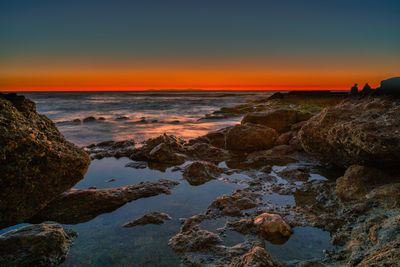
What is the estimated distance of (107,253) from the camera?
332 cm

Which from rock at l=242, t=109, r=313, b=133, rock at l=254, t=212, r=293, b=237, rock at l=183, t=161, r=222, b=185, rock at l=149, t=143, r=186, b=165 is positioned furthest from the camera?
rock at l=242, t=109, r=313, b=133

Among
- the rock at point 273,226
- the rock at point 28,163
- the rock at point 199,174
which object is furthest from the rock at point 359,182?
the rock at point 28,163

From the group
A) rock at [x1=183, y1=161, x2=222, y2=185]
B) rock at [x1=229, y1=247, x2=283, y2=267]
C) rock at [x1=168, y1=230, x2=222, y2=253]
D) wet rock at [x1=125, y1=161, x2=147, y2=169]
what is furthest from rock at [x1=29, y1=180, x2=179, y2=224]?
rock at [x1=229, y1=247, x2=283, y2=267]

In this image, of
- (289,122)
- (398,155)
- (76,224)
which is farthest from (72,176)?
(289,122)

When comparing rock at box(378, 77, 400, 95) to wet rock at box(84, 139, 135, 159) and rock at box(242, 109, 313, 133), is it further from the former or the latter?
wet rock at box(84, 139, 135, 159)

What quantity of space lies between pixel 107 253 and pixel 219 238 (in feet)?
5.29

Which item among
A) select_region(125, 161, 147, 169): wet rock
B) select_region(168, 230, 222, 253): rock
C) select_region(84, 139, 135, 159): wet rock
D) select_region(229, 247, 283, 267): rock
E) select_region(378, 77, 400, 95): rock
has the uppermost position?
select_region(378, 77, 400, 95): rock

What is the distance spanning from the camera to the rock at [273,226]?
11.6ft

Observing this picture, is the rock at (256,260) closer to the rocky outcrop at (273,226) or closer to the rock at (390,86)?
the rocky outcrop at (273,226)

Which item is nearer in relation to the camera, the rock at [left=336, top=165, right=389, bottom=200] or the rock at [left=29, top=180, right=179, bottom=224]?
the rock at [left=29, top=180, right=179, bottom=224]

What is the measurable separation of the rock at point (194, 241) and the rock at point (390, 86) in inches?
210

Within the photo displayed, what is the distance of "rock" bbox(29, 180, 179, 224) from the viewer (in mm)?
4172

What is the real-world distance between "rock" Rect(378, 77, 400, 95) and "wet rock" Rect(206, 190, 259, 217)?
4.20 m

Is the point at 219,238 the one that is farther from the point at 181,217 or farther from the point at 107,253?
the point at 107,253
